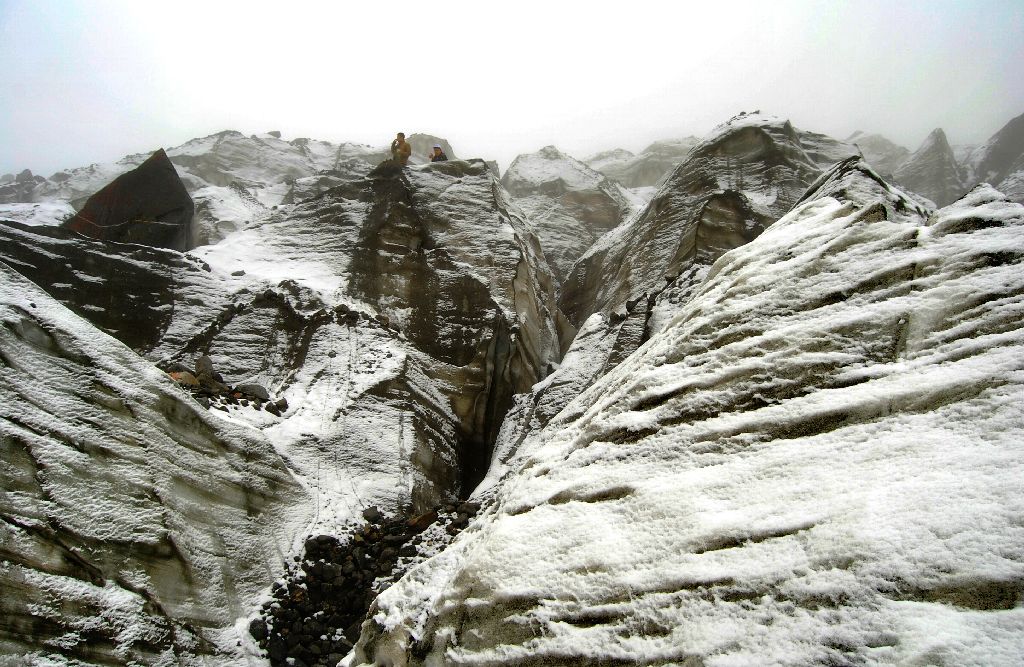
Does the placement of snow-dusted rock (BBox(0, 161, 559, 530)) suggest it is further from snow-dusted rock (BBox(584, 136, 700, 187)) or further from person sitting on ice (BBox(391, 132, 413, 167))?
snow-dusted rock (BBox(584, 136, 700, 187))

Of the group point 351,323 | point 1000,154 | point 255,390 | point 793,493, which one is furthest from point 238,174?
point 1000,154

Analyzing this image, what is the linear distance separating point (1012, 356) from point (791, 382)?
140cm

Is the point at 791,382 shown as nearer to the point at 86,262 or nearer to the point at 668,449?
the point at 668,449

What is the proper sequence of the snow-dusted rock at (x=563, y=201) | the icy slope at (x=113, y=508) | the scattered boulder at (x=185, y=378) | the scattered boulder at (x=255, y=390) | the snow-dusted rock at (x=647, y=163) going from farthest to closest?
the snow-dusted rock at (x=647, y=163) → the snow-dusted rock at (x=563, y=201) → the scattered boulder at (x=255, y=390) → the scattered boulder at (x=185, y=378) → the icy slope at (x=113, y=508)

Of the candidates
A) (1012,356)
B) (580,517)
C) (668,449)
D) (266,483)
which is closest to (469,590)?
(580,517)

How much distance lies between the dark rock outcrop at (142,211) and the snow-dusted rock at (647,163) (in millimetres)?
33529

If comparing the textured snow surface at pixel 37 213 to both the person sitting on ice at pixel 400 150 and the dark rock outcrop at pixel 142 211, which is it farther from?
the person sitting on ice at pixel 400 150

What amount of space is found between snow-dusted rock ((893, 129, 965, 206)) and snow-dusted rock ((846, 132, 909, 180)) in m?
2.67

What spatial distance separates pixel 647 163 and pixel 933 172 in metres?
20.3

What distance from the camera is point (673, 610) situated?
3.58m

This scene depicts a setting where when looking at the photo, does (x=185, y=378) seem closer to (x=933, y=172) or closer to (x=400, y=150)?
(x=400, y=150)

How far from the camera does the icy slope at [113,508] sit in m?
5.59

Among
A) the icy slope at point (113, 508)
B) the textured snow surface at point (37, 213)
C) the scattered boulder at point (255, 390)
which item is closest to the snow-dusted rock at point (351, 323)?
the scattered boulder at point (255, 390)

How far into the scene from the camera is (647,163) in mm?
49281
